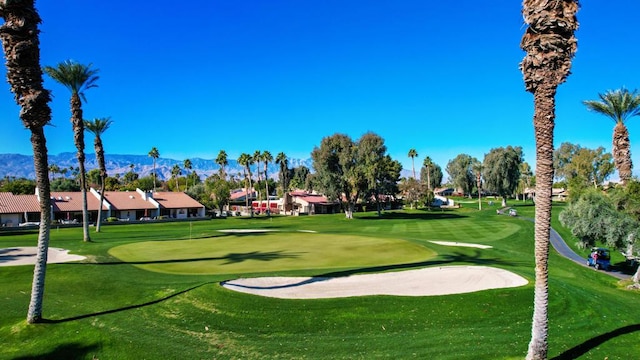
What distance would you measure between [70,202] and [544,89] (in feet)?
258

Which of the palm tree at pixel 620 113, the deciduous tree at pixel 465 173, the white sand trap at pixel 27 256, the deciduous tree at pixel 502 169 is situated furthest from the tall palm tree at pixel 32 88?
the deciduous tree at pixel 465 173

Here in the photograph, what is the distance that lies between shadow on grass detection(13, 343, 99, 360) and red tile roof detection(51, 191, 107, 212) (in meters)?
65.4

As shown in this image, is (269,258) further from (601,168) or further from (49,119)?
(601,168)

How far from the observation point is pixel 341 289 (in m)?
18.8

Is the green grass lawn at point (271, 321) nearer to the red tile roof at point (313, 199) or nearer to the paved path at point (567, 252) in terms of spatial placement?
the paved path at point (567, 252)

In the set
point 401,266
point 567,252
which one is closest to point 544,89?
point 401,266

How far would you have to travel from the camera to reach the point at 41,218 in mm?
14766

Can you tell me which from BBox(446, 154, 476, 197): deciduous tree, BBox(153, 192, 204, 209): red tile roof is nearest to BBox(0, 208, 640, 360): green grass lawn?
BBox(153, 192, 204, 209): red tile roof

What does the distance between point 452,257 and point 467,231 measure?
82.1ft

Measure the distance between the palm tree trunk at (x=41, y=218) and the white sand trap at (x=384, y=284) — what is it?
22.7ft

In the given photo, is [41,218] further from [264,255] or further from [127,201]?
[127,201]

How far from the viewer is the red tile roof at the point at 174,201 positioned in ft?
279

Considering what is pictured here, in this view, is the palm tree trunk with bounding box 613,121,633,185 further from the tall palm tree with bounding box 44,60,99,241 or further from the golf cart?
the tall palm tree with bounding box 44,60,99,241

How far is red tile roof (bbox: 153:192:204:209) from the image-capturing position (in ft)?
279
